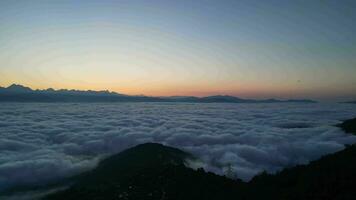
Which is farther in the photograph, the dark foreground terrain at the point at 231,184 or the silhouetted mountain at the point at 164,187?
the silhouetted mountain at the point at 164,187

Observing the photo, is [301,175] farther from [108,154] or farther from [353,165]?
[108,154]

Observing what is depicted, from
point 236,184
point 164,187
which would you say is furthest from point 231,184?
point 164,187

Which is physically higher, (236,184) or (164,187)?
(236,184)

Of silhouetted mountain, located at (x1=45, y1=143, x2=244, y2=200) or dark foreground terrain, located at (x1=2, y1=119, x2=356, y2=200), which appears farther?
silhouetted mountain, located at (x1=45, y1=143, x2=244, y2=200)

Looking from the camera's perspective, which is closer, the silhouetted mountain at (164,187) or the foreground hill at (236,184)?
the foreground hill at (236,184)

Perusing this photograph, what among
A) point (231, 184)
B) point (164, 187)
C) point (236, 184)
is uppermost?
point (236, 184)

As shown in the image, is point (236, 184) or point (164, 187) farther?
point (164, 187)

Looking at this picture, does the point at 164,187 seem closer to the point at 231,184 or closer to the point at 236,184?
the point at 231,184

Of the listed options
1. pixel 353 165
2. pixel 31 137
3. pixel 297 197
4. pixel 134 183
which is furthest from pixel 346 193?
pixel 31 137

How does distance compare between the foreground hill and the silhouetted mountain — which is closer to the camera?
the foreground hill

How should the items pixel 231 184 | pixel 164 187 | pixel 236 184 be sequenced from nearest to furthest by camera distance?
pixel 236 184, pixel 231 184, pixel 164 187

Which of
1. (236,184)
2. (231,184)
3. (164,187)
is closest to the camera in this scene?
(236,184)
